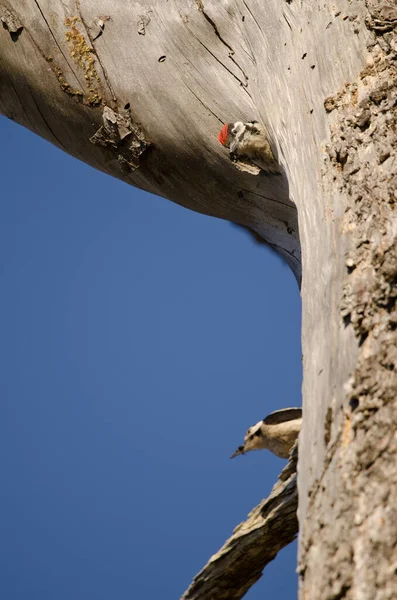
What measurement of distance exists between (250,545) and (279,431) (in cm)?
27

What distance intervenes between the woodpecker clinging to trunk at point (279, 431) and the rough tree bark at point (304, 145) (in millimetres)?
377

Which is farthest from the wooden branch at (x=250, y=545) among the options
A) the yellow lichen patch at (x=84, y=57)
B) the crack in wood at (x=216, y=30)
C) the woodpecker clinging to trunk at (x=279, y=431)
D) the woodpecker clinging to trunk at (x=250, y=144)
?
the yellow lichen patch at (x=84, y=57)

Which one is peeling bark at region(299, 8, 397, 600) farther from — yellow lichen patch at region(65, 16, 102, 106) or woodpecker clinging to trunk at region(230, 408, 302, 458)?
yellow lichen patch at region(65, 16, 102, 106)

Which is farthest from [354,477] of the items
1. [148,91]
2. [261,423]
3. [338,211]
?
[148,91]

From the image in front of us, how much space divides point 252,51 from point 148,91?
0.26 metres

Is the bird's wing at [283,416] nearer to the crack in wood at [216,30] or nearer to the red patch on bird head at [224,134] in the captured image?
the red patch on bird head at [224,134]

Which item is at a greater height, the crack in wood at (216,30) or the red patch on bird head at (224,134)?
the crack in wood at (216,30)

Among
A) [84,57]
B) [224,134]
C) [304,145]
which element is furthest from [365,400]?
[84,57]

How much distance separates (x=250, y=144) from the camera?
130 cm

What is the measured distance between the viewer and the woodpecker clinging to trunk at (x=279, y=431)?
129 centimetres

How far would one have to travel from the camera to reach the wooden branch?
1097 millimetres

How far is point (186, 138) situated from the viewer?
146cm

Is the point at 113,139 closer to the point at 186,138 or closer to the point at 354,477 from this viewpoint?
the point at 186,138

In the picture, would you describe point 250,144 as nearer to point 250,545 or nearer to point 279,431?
point 279,431
